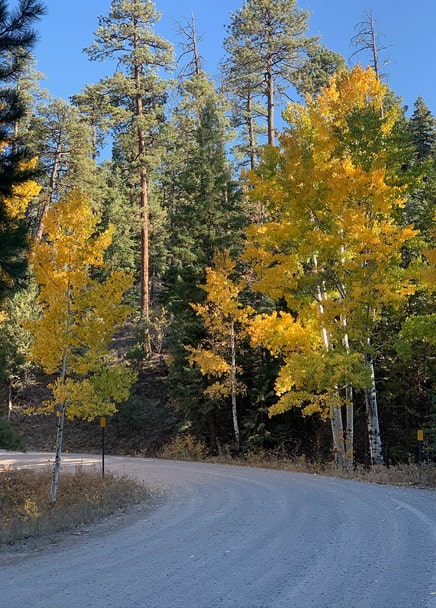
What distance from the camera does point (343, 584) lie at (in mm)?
5223

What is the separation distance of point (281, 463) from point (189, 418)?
24.2ft

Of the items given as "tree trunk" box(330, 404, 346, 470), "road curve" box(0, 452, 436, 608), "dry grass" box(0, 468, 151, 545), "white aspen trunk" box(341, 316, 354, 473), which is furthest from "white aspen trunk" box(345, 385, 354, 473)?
"dry grass" box(0, 468, 151, 545)

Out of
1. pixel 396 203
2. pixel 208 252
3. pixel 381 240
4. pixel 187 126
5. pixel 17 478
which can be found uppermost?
pixel 187 126

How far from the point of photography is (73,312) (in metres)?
13.9

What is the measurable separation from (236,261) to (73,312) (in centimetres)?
1294

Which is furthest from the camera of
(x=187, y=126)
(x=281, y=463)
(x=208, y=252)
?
(x=187, y=126)

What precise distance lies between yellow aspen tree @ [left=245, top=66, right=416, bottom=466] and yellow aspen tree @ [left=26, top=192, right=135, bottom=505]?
4.86 m

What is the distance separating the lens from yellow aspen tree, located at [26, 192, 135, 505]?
1331 cm

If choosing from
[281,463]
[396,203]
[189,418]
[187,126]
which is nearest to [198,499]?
[281,463]

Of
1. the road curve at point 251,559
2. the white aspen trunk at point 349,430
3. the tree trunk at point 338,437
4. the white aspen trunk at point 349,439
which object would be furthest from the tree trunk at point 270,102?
the road curve at point 251,559

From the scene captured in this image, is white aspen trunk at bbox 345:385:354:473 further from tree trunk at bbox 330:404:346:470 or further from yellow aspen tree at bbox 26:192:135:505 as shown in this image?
yellow aspen tree at bbox 26:192:135:505

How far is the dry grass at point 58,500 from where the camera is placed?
946 cm

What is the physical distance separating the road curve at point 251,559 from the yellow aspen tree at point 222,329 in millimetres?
11223

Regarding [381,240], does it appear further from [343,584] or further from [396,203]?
[343,584]
